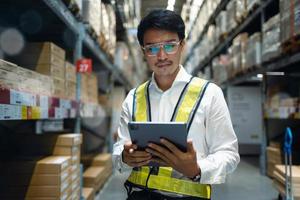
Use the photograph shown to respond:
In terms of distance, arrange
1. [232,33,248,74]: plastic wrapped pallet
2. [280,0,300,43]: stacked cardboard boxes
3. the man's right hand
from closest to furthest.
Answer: the man's right hand
[280,0,300,43]: stacked cardboard boxes
[232,33,248,74]: plastic wrapped pallet

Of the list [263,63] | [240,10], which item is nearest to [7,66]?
[263,63]

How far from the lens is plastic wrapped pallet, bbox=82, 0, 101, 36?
12.2 ft

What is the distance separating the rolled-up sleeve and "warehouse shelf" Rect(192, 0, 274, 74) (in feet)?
11.6

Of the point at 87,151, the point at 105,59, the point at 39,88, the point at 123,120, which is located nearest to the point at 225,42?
the point at 105,59

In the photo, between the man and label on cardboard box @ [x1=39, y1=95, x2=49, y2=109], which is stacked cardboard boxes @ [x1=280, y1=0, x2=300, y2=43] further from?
label on cardboard box @ [x1=39, y1=95, x2=49, y2=109]

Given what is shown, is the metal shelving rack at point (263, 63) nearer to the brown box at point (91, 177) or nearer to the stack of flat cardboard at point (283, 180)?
the stack of flat cardboard at point (283, 180)

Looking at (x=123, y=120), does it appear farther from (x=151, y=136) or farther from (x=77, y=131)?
(x=77, y=131)

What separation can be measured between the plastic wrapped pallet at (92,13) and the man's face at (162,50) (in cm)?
224

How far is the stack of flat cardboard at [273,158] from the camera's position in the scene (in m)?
4.66

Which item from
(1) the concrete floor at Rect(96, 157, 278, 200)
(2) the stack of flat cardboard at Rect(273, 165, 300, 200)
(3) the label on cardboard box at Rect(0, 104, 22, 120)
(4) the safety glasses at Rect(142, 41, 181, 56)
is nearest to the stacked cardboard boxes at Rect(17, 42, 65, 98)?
(3) the label on cardboard box at Rect(0, 104, 22, 120)

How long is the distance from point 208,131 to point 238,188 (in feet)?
10.0

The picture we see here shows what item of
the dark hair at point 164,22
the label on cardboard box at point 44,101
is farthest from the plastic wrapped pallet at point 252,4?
the dark hair at point 164,22

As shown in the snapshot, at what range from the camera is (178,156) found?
1.38m

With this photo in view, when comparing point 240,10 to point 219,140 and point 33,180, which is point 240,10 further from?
point 219,140
